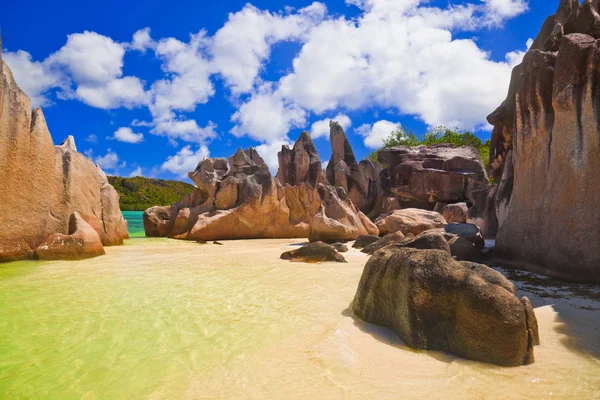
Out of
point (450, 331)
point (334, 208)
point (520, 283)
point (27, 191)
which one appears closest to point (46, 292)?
point (27, 191)

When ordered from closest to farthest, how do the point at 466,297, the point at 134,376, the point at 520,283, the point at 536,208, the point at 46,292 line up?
1. the point at 134,376
2. the point at 466,297
3. the point at 46,292
4. the point at 520,283
5. the point at 536,208

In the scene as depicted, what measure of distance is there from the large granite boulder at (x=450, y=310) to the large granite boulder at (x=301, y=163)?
69.7 ft

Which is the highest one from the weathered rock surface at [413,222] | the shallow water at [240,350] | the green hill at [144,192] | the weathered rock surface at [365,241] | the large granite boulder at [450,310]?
the green hill at [144,192]

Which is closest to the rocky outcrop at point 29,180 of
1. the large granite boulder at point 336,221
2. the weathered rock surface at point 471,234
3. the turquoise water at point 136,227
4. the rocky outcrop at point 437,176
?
the large granite boulder at point 336,221

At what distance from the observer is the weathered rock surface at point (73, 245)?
783cm

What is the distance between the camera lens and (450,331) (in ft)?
9.29

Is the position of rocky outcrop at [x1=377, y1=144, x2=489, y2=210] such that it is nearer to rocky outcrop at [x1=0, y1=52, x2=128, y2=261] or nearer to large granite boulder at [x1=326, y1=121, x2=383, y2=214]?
large granite boulder at [x1=326, y1=121, x2=383, y2=214]

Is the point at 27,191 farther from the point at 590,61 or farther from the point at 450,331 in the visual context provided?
the point at 590,61

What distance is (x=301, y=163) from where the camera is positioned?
25312 millimetres

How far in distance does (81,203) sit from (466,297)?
1025cm

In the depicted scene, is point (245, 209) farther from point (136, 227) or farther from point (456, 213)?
point (136, 227)

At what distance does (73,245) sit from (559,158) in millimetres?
10129

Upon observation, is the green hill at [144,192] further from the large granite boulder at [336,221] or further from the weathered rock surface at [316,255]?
the weathered rock surface at [316,255]

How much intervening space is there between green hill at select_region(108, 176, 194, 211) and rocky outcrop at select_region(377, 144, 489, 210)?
146ft
